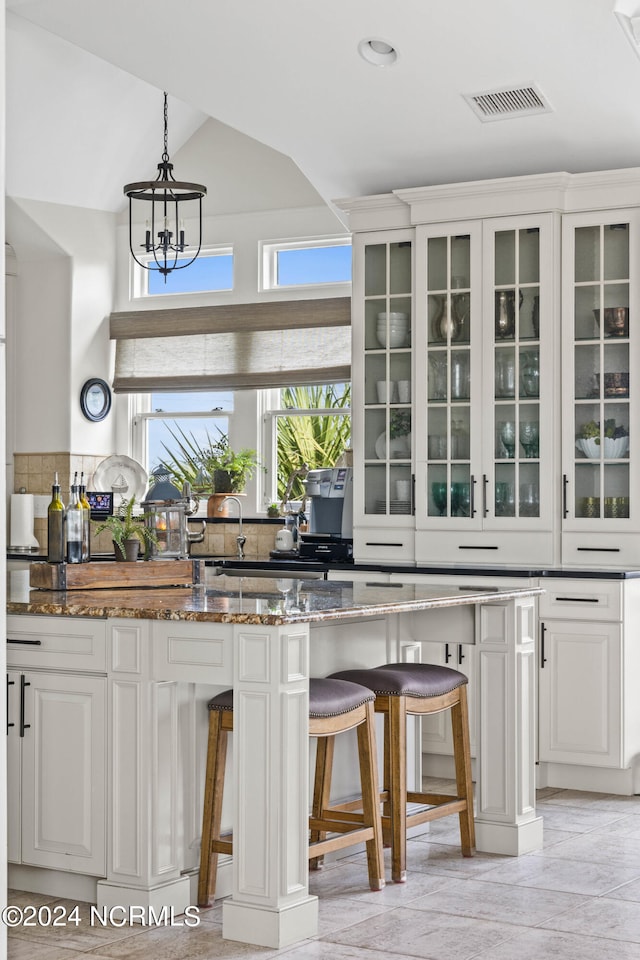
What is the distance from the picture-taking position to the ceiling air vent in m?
5.07

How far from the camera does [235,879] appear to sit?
3254 millimetres

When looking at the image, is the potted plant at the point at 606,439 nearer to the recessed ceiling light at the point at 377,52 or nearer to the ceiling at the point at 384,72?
the ceiling at the point at 384,72

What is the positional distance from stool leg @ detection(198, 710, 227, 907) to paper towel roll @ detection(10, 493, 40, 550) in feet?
→ 13.9

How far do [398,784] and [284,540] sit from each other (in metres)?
2.78

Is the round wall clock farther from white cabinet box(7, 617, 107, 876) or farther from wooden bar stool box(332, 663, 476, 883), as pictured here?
white cabinet box(7, 617, 107, 876)

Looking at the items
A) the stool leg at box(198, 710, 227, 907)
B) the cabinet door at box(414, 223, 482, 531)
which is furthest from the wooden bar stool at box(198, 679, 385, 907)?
the cabinet door at box(414, 223, 482, 531)

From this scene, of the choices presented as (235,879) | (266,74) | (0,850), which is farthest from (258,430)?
(0,850)

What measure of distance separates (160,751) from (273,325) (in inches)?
164

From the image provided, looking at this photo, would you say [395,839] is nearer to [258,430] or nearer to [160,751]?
[160,751]

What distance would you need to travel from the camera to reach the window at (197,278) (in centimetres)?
757

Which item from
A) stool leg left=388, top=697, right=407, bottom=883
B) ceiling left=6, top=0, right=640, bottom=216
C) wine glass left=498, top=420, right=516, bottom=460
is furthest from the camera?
wine glass left=498, top=420, right=516, bottom=460

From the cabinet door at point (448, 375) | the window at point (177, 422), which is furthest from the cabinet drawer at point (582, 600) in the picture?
the window at point (177, 422)

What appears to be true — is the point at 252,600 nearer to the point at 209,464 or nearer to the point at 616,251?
the point at 616,251

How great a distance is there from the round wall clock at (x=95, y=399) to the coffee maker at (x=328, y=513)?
6.39 feet
